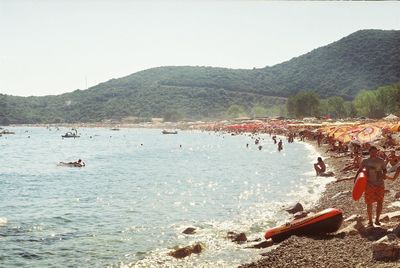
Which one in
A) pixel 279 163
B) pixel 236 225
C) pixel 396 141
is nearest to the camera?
pixel 236 225

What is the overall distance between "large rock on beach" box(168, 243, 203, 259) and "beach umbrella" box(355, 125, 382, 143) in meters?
21.4

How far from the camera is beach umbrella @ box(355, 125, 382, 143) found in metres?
32.3

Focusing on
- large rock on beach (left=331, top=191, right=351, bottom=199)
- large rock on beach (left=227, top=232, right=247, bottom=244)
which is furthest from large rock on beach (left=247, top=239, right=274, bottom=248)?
large rock on beach (left=331, top=191, right=351, bottom=199)

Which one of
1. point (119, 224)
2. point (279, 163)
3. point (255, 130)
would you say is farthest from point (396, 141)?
point (255, 130)

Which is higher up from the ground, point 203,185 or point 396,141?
point 396,141

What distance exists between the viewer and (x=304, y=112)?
13662 cm

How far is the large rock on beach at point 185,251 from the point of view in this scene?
49.0ft

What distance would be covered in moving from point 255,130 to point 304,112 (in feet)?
98.5

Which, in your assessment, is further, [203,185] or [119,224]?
[203,185]

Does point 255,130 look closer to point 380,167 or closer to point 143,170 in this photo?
point 143,170

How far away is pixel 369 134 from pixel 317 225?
21479 millimetres

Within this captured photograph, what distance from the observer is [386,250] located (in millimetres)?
9562

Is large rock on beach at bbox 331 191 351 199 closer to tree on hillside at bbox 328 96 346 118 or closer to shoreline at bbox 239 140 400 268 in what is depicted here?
shoreline at bbox 239 140 400 268

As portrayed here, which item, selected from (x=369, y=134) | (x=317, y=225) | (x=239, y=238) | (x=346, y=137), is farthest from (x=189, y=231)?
(x=346, y=137)
